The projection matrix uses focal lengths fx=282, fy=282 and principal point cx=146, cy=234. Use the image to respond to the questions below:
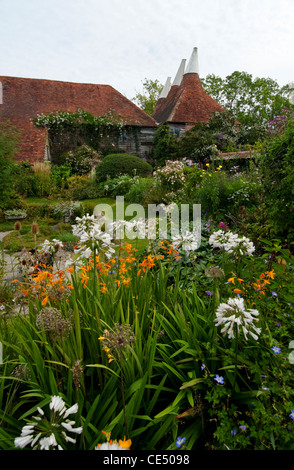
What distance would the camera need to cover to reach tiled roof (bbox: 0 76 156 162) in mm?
16609

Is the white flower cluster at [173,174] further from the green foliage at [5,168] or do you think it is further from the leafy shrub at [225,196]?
the green foliage at [5,168]

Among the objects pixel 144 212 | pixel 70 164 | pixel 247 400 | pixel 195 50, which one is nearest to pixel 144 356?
pixel 247 400

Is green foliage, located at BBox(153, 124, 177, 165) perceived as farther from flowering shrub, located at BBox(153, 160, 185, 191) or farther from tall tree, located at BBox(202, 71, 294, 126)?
tall tree, located at BBox(202, 71, 294, 126)

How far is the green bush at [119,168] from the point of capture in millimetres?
13969

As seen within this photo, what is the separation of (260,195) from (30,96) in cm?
1787

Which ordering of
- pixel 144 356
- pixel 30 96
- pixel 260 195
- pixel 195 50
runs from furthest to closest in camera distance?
1. pixel 195 50
2. pixel 30 96
3. pixel 260 195
4. pixel 144 356

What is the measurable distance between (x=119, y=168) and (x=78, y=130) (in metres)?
5.93

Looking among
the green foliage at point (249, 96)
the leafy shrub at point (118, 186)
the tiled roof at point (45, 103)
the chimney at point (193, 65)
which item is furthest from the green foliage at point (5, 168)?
the green foliage at point (249, 96)

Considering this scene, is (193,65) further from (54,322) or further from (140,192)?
(54,322)

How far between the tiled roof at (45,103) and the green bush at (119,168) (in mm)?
4161

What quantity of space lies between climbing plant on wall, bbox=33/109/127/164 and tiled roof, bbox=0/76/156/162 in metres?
0.58

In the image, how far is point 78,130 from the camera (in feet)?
59.0

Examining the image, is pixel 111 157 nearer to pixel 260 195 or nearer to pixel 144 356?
pixel 260 195

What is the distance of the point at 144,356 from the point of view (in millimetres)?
1671
